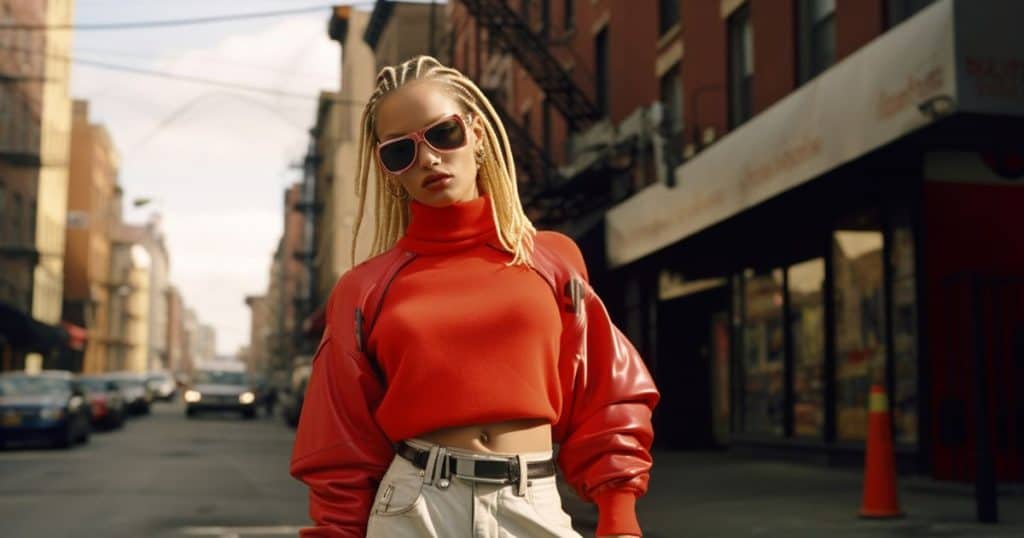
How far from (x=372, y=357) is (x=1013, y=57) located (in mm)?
9300

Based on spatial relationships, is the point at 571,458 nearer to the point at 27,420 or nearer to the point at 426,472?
the point at 426,472

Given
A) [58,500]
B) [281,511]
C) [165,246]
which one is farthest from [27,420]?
[165,246]

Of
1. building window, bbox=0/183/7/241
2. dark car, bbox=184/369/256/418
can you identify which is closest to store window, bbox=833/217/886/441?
dark car, bbox=184/369/256/418

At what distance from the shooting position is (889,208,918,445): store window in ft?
44.0

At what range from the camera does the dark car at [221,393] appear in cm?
4075

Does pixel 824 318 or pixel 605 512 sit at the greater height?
pixel 824 318

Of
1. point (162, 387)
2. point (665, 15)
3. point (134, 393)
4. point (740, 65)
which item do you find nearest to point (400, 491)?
point (740, 65)

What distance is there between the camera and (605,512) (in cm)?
273

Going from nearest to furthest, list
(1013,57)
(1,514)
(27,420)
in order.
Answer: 1. (1013,57)
2. (1,514)
3. (27,420)

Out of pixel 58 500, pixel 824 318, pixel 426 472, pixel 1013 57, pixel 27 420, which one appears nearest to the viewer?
pixel 426 472

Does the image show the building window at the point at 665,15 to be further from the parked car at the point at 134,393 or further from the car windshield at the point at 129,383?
the car windshield at the point at 129,383

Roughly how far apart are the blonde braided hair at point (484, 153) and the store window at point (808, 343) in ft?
44.9

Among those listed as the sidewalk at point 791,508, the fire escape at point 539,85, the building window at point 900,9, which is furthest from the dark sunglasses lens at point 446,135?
the fire escape at point 539,85

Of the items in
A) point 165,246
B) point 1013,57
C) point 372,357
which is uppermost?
point 165,246
